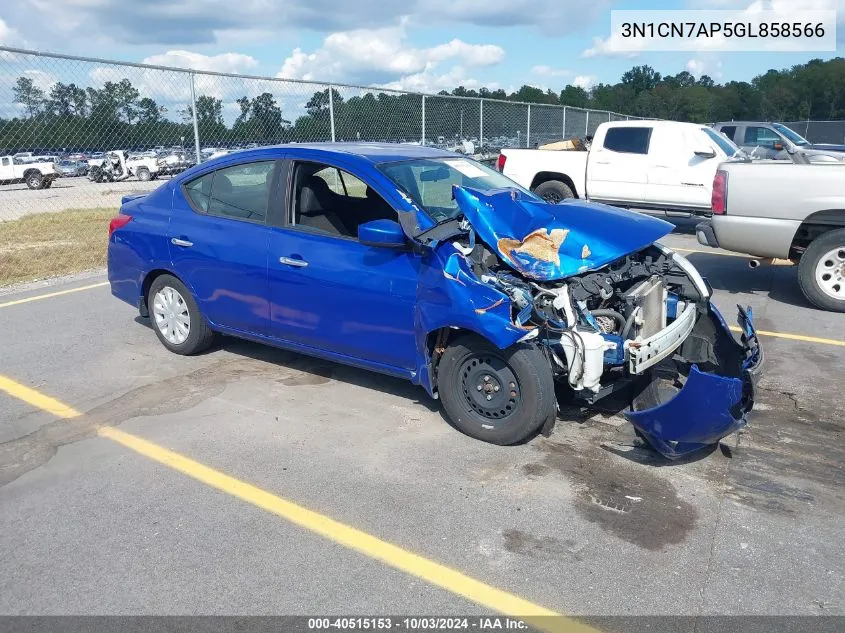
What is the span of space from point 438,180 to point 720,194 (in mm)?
4079

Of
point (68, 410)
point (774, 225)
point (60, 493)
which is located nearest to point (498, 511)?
point (60, 493)

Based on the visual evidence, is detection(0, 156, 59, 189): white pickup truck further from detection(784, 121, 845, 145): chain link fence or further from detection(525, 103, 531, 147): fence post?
detection(784, 121, 845, 145): chain link fence

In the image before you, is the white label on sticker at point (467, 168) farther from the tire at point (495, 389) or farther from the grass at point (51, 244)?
the grass at point (51, 244)

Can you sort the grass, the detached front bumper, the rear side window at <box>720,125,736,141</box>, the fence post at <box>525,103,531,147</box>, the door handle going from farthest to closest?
the fence post at <box>525,103,531,147</box>, the rear side window at <box>720,125,736,141</box>, the grass, the door handle, the detached front bumper

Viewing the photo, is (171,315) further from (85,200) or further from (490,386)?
(85,200)

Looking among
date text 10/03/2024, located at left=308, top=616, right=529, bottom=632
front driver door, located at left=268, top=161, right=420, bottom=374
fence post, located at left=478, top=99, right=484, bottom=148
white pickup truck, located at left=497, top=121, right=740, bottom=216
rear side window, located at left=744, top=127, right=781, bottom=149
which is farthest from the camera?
fence post, located at left=478, top=99, right=484, bottom=148

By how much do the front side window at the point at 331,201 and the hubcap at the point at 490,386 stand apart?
4.09ft

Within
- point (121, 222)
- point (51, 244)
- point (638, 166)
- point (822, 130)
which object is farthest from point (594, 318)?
point (822, 130)

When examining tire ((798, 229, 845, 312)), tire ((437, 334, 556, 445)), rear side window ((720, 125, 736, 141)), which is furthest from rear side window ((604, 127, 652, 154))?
tire ((437, 334, 556, 445))

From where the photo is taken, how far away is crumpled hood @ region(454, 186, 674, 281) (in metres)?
4.14

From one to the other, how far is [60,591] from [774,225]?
23.4 feet

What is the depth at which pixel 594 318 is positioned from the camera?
4152 mm

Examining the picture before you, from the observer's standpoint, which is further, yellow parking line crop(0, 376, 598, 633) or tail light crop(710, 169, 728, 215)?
tail light crop(710, 169, 728, 215)

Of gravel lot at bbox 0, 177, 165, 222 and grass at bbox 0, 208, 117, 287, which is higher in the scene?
gravel lot at bbox 0, 177, 165, 222
